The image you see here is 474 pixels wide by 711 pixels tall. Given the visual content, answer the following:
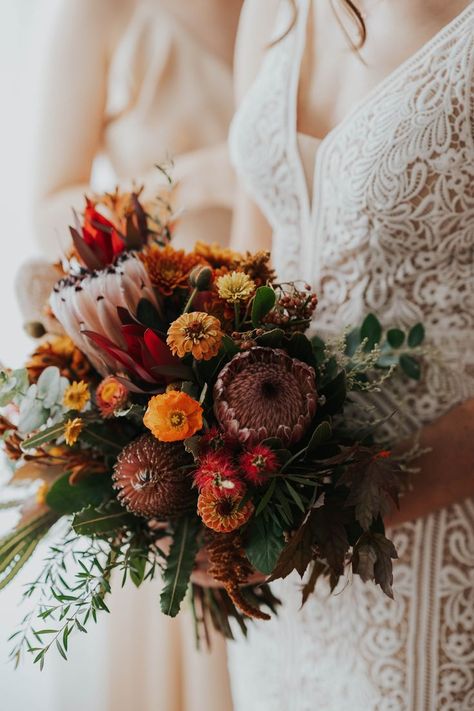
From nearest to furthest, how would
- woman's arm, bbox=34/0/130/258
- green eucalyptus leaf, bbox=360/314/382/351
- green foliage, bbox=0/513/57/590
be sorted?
green foliage, bbox=0/513/57/590, green eucalyptus leaf, bbox=360/314/382/351, woman's arm, bbox=34/0/130/258

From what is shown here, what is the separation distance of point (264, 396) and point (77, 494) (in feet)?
0.79

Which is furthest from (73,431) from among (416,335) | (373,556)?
(416,335)

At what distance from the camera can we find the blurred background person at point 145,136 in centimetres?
122

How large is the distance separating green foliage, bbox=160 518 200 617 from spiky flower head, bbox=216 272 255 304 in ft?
0.72

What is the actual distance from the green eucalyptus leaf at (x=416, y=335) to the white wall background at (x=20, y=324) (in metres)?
0.80

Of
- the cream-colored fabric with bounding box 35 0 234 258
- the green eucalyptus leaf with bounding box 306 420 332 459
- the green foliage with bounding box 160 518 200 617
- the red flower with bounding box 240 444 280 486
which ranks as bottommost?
the green foliage with bounding box 160 518 200 617

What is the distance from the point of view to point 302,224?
90 centimetres

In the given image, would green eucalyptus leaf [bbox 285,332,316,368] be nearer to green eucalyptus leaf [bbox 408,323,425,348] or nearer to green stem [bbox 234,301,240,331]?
green stem [bbox 234,301,240,331]

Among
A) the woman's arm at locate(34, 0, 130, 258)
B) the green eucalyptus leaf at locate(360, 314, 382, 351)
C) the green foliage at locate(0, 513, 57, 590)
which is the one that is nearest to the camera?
the green foliage at locate(0, 513, 57, 590)

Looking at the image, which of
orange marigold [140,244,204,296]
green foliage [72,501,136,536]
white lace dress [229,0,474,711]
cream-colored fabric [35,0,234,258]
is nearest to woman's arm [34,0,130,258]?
cream-colored fabric [35,0,234,258]

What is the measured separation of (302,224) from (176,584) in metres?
0.49

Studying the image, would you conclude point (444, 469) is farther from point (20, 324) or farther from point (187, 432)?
point (20, 324)

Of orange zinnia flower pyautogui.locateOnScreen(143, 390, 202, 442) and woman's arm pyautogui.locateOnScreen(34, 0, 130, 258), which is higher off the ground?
woman's arm pyautogui.locateOnScreen(34, 0, 130, 258)

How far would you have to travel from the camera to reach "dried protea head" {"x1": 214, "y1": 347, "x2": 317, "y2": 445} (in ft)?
1.90
